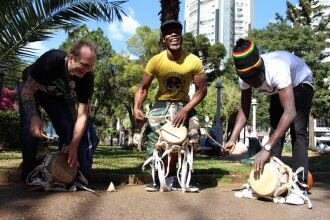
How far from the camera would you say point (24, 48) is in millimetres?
6910

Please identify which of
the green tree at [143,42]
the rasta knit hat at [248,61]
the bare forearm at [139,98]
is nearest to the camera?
the rasta knit hat at [248,61]

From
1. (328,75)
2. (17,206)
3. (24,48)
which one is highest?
(328,75)

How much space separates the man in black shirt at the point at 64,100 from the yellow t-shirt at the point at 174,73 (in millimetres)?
848

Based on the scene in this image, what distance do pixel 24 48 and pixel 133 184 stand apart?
2.81m

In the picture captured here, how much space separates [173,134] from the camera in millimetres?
4910

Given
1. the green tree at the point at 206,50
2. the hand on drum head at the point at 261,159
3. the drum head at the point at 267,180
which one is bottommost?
the drum head at the point at 267,180

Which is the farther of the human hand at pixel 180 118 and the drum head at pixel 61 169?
the human hand at pixel 180 118

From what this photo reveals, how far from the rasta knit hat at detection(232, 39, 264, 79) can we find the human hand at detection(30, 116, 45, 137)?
2.01 metres

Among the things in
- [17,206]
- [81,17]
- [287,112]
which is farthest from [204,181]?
[81,17]

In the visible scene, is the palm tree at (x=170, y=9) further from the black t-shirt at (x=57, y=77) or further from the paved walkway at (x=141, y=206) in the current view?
the paved walkway at (x=141, y=206)

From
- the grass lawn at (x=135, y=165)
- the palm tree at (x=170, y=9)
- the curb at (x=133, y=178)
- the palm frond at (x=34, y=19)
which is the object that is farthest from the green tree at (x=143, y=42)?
the curb at (x=133, y=178)

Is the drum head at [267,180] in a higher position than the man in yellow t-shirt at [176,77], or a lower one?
lower

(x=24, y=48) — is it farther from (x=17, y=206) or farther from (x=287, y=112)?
(x=287, y=112)

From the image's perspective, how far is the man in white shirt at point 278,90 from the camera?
4.40m
